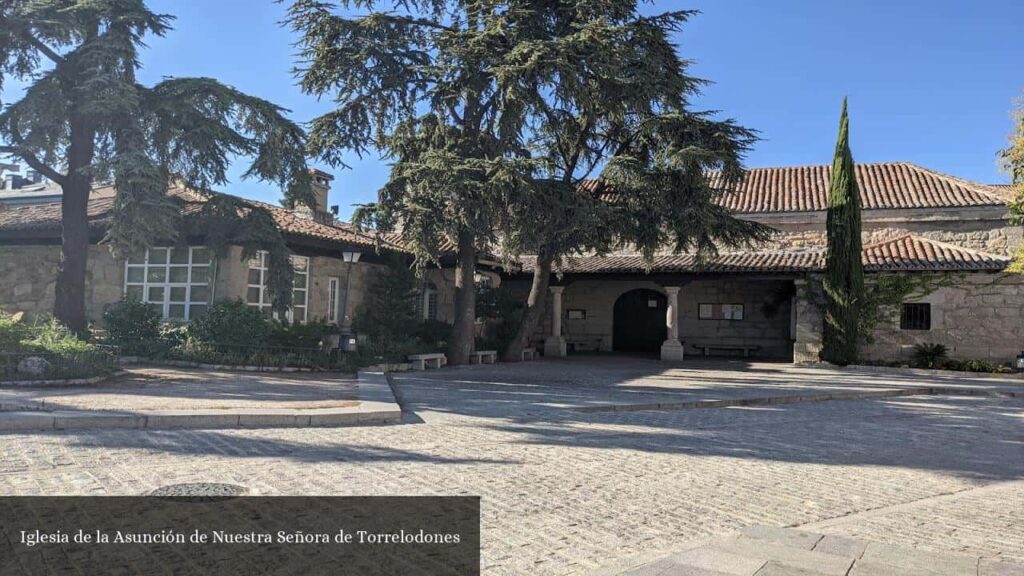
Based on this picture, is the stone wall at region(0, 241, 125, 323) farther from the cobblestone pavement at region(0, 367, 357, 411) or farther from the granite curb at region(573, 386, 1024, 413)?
the granite curb at region(573, 386, 1024, 413)

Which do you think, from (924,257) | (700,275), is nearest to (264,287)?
(700,275)

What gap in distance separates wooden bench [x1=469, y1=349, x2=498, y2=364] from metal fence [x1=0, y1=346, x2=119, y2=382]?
932 centimetres

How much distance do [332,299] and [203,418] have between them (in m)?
12.1

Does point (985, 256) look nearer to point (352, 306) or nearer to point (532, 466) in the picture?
point (352, 306)

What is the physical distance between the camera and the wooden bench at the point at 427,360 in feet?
53.9

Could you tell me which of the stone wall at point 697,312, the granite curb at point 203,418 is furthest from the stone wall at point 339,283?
the granite curb at point 203,418

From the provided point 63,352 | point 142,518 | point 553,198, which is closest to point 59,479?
point 142,518

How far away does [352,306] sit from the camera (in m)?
19.4

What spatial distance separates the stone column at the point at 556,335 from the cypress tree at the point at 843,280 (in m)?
8.42

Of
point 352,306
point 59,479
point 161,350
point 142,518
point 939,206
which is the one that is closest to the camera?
point 142,518

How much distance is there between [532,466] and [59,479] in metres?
3.63

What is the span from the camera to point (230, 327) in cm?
1444

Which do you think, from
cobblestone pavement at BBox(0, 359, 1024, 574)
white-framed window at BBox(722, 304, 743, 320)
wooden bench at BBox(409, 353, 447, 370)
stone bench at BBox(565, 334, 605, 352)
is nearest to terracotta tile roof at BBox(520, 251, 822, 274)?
white-framed window at BBox(722, 304, 743, 320)

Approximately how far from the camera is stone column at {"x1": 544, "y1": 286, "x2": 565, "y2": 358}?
78.6 feet
